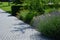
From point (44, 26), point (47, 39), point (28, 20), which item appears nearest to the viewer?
point (47, 39)

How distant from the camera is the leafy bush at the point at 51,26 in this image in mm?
9136

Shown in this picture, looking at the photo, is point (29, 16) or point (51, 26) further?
point (29, 16)

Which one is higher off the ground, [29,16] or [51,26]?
[51,26]

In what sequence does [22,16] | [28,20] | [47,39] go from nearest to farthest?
[47,39] < [28,20] < [22,16]

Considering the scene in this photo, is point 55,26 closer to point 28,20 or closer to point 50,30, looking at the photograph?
point 50,30

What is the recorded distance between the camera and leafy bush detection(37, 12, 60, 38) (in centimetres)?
914

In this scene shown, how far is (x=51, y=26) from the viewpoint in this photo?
9.30 metres

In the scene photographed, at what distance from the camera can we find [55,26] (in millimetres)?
9211

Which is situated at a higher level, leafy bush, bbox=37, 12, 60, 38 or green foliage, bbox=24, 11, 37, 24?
leafy bush, bbox=37, 12, 60, 38

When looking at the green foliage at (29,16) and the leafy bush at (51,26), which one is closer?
the leafy bush at (51,26)

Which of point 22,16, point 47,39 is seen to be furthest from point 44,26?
point 22,16

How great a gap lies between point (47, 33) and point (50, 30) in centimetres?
27

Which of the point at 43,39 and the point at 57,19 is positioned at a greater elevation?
the point at 57,19

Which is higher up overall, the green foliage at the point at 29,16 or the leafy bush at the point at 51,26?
the leafy bush at the point at 51,26
